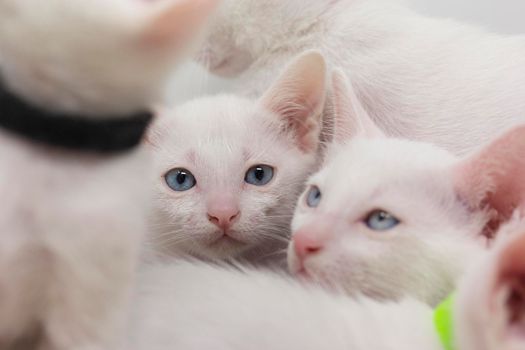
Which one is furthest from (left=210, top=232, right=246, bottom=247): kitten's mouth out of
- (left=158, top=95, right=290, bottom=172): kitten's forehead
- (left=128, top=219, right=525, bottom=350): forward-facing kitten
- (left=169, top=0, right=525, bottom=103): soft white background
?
(left=169, top=0, right=525, bottom=103): soft white background

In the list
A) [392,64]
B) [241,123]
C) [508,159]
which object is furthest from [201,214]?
[392,64]

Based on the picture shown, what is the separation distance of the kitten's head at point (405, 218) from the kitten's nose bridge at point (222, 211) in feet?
0.33

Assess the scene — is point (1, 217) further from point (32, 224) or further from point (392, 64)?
point (392, 64)

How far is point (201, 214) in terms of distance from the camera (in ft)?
3.23

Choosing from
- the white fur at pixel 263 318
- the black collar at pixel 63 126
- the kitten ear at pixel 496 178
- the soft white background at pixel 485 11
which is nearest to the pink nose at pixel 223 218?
the white fur at pixel 263 318

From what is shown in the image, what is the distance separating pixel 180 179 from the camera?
1.05 m

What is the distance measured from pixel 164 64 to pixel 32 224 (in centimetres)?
16

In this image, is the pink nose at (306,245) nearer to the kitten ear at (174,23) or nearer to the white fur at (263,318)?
the white fur at (263,318)

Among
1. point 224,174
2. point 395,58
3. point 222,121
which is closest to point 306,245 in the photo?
point 224,174

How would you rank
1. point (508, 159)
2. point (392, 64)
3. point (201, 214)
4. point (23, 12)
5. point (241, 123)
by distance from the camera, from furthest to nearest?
point (392, 64), point (241, 123), point (201, 214), point (508, 159), point (23, 12)

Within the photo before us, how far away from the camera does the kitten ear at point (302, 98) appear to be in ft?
3.57

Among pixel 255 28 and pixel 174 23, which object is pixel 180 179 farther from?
pixel 174 23

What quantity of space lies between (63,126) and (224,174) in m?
0.50

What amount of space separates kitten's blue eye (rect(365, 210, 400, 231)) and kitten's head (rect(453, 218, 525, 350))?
23cm
